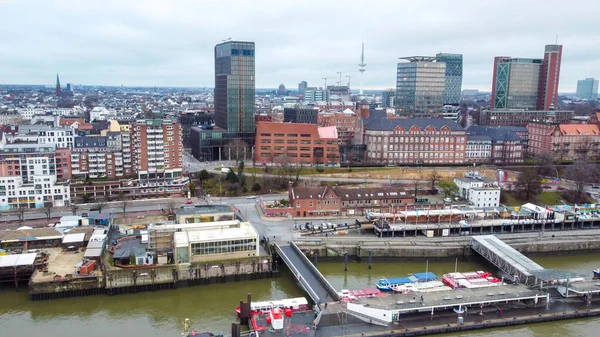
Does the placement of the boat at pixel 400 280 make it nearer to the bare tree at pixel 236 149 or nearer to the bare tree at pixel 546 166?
the bare tree at pixel 546 166

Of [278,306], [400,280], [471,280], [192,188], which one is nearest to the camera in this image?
[278,306]

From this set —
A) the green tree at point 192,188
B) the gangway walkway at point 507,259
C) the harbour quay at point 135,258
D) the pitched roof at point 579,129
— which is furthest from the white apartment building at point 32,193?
the pitched roof at point 579,129

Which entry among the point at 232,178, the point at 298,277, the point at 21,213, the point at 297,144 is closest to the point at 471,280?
the point at 298,277

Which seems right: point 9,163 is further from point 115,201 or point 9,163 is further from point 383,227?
point 383,227

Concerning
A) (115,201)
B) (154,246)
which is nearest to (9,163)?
(115,201)

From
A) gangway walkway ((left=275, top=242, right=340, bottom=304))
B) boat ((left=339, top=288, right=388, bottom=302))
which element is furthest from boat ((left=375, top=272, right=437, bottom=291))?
gangway walkway ((left=275, top=242, right=340, bottom=304))

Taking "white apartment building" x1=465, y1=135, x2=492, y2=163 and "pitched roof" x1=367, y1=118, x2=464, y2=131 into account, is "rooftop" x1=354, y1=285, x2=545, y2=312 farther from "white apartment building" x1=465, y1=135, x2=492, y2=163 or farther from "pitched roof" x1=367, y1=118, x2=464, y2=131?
"white apartment building" x1=465, y1=135, x2=492, y2=163

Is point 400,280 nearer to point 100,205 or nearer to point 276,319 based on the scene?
point 276,319
